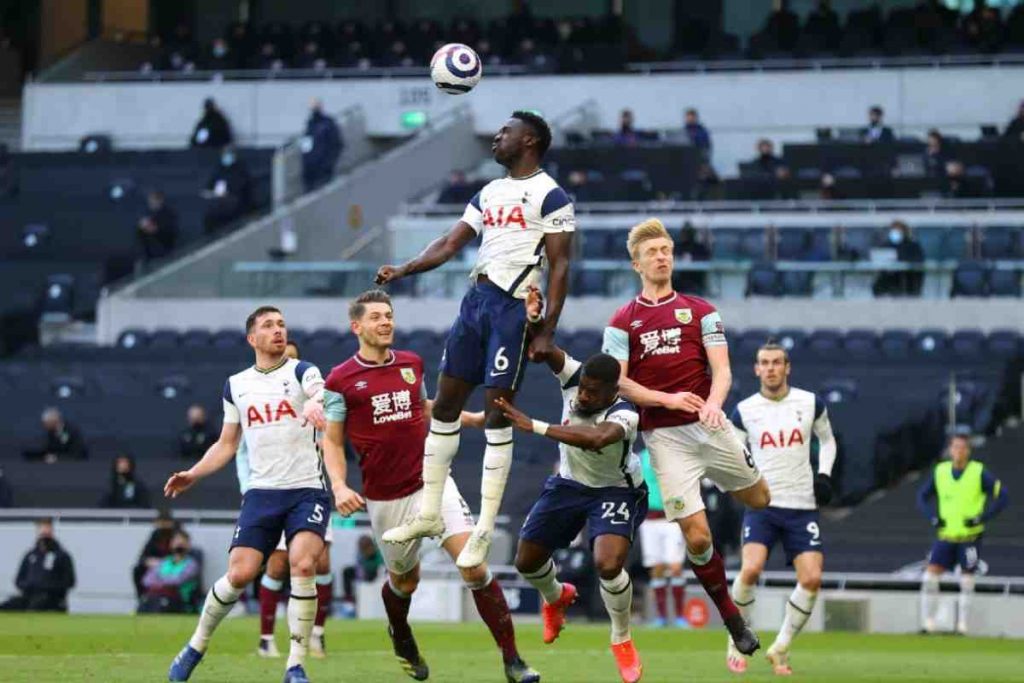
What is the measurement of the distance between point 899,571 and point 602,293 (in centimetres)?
838

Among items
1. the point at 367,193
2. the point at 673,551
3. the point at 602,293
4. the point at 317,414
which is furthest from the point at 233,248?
the point at 317,414

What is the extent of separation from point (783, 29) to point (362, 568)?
64.3 ft

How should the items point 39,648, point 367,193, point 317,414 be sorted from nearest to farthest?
point 317,414
point 39,648
point 367,193

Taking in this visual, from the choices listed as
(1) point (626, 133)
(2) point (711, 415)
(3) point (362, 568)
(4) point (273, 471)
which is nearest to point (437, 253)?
(2) point (711, 415)

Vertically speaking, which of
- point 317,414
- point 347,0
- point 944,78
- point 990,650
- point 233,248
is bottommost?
point 990,650

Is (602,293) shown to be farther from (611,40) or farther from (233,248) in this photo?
(611,40)

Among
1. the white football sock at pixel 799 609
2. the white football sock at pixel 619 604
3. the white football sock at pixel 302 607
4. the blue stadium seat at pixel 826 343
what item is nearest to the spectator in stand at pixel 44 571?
the blue stadium seat at pixel 826 343

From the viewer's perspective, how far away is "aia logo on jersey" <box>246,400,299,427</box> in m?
14.0

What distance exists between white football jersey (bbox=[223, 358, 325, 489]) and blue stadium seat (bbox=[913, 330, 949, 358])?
54.1ft

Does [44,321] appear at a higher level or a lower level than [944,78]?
lower

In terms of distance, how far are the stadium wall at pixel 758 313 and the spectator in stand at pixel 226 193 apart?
2882 mm

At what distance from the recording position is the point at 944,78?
38.7 metres

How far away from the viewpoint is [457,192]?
35625 millimetres

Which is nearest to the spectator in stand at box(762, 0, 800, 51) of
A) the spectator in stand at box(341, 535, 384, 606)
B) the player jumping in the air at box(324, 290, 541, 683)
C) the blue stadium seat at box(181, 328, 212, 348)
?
the blue stadium seat at box(181, 328, 212, 348)
